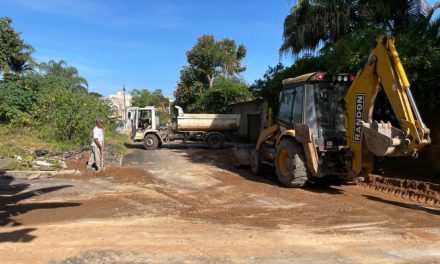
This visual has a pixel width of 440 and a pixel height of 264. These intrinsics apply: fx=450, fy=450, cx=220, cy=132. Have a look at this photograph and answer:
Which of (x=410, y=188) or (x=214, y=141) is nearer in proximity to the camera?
(x=410, y=188)

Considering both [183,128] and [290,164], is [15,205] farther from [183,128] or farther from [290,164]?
[183,128]

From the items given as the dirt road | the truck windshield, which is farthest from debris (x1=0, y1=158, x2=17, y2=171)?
the truck windshield

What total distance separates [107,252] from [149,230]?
124 cm

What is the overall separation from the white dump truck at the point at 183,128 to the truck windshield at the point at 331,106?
14851mm

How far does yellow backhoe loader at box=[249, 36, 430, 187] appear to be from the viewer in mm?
8641

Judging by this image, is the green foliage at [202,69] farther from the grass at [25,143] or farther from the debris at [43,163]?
the debris at [43,163]

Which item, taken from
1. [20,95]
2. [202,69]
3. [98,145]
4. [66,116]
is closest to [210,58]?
[202,69]

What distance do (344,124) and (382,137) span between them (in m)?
2.03

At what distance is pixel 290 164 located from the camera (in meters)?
11.3

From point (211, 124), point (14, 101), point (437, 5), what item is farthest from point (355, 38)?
point (14, 101)

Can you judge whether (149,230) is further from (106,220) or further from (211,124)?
(211,124)

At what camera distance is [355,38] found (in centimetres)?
1421

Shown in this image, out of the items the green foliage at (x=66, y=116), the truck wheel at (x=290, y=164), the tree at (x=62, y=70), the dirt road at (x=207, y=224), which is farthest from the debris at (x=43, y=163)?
the tree at (x=62, y=70)

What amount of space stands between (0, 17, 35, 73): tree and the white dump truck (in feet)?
42.1
